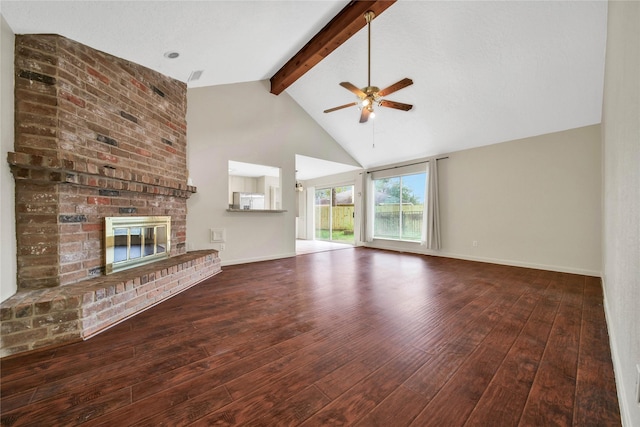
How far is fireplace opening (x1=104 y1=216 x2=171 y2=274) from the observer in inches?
87.2

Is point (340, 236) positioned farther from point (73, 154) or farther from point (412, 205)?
point (73, 154)

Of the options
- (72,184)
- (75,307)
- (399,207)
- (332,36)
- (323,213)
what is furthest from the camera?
(323,213)

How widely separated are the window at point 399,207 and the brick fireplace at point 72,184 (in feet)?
15.6

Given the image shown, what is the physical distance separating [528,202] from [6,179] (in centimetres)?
602

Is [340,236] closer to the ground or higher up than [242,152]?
closer to the ground

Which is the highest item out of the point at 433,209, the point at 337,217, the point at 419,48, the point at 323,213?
the point at 419,48

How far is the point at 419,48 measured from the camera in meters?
3.13

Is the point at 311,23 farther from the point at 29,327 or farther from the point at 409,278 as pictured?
the point at 29,327

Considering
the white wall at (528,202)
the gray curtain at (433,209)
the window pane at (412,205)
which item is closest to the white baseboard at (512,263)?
the white wall at (528,202)

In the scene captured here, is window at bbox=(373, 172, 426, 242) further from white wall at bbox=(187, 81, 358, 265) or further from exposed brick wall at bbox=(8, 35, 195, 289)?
exposed brick wall at bbox=(8, 35, 195, 289)

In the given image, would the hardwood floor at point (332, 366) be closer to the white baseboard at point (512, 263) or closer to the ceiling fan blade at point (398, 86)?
the white baseboard at point (512, 263)

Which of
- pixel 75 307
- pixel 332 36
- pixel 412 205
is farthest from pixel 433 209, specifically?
pixel 75 307

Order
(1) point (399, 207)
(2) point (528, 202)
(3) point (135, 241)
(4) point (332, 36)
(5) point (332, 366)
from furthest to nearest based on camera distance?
(1) point (399, 207) < (2) point (528, 202) < (4) point (332, 36) < (3) point (135, 241) < (5) point (332, 366)

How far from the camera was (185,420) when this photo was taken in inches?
39.1
